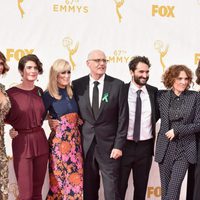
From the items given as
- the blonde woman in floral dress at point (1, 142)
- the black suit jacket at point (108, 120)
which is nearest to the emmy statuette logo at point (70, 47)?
the black suit jacket at point (108, 120)

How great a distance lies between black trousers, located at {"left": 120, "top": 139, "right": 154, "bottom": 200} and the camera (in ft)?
10.8

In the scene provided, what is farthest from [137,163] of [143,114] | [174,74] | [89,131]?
[174,74]

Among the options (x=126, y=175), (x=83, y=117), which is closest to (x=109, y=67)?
(x=83, y=117)

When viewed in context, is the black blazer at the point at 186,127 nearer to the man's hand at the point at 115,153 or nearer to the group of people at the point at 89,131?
the group of people at the point at 89,131

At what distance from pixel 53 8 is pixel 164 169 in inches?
76.7

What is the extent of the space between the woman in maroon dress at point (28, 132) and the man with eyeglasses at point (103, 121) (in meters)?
0.37

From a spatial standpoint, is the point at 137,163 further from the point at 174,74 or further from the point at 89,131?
the point at 174,74

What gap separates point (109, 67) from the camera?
3979 mm

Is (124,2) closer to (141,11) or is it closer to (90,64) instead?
(141,11)

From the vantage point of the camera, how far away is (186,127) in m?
3.04

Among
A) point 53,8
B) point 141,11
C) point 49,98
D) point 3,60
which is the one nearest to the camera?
point 3,60

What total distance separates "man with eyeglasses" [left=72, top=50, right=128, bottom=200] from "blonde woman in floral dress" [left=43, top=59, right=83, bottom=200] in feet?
0.27

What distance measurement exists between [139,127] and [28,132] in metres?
0.97

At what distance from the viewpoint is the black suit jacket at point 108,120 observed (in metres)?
3.11
